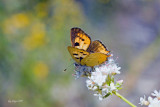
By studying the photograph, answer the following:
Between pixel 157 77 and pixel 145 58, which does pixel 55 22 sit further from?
pixel 157 77

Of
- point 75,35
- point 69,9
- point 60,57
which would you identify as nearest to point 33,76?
point 60,57

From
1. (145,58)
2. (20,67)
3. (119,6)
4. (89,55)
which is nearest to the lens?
(89,55)

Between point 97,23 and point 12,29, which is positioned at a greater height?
point 97,23

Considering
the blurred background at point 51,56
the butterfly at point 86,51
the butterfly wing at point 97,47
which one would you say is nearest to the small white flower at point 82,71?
the butterfly at point 86,51

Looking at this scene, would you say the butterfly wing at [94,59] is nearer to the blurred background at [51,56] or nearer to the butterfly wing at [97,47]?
the butterfly wing at [97,47]

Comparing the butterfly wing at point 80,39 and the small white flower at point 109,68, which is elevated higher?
the butterfly wing at point 80,39

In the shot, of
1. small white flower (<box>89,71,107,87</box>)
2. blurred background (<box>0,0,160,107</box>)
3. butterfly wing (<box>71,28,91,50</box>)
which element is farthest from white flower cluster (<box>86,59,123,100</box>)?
blurred background (<box>0,0,160,107</box>)

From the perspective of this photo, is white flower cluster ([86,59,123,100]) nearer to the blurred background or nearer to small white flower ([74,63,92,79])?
small white flower ([74,63,92,79])
